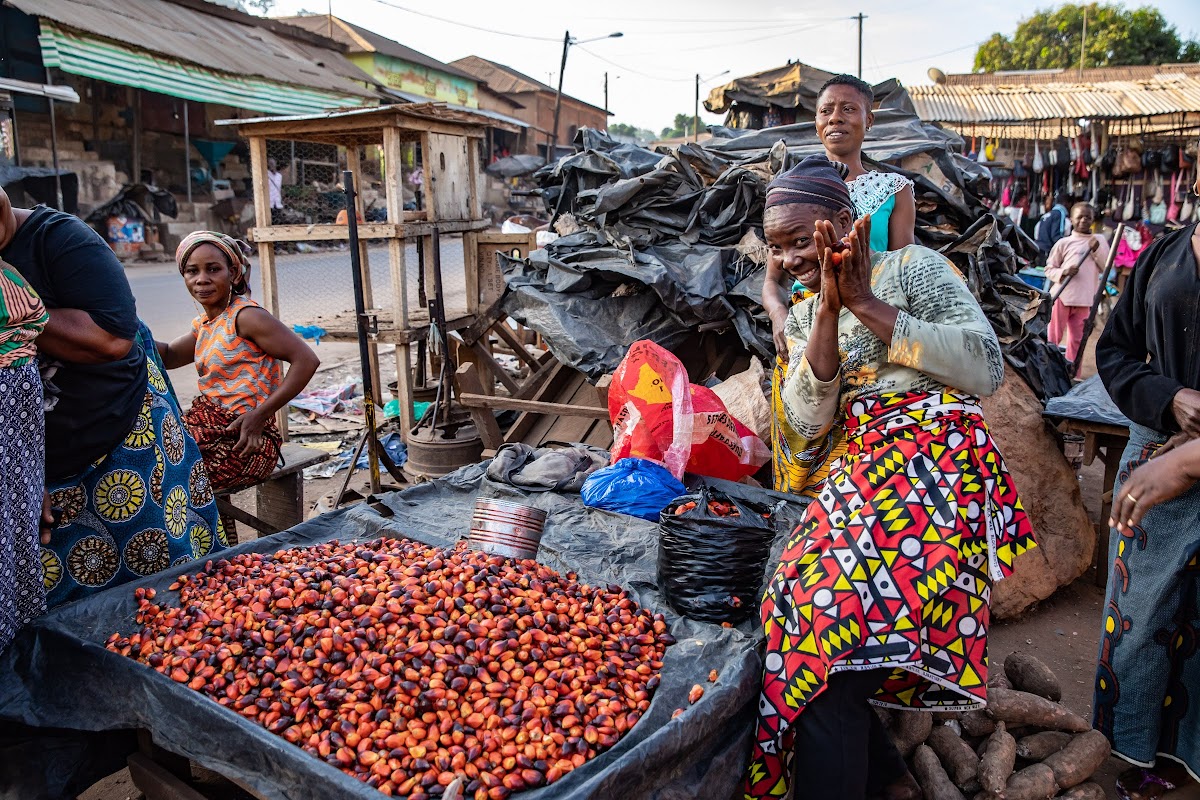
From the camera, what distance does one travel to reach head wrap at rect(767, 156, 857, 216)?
1.82 meters

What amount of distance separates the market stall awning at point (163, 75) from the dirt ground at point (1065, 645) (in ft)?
33.1

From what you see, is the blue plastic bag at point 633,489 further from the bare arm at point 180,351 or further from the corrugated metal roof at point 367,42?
the corrugated metal roof at point 367,42

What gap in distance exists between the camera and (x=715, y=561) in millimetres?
1988

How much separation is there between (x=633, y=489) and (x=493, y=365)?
311 centimetres

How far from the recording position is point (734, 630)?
193 centimetres

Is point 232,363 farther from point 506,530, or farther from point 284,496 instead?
point 506,530

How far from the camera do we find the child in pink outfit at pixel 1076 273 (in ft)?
25.5

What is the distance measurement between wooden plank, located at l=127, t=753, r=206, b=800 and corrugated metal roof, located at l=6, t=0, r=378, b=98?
13.4 meters

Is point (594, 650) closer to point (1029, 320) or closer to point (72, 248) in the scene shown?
point (72, 248)

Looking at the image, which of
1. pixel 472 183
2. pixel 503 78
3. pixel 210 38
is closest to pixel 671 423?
pixel 472 183

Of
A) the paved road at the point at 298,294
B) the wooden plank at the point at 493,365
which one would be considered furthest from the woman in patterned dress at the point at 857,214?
the paved road at the point at 298,294

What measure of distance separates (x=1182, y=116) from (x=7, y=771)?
38.7 ft

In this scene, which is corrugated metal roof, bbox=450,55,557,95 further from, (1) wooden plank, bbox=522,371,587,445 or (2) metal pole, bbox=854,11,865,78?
(1) wooden plank, bbox=522,371,587,445

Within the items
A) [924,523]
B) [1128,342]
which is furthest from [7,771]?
[1128,342]
